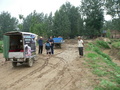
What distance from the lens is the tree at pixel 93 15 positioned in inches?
1959

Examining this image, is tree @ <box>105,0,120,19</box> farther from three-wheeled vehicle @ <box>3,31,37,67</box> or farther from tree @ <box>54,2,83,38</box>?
three-wheeled vehicle @ <box>3,31,37,67</box>

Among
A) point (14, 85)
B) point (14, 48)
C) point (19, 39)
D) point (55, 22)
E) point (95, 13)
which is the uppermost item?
point (95, 13)

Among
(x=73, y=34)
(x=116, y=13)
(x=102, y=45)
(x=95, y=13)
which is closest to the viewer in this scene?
(x=102, y=45)

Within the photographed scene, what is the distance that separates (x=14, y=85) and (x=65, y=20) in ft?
142

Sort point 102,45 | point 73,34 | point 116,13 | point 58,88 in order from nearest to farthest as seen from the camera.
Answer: point 58,88
point 102,45
point 116,13
point 73,34

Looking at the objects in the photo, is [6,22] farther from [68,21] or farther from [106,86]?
[106,86]

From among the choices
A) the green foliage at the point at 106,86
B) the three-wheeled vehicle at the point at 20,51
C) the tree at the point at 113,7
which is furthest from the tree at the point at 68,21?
the green foliage at the point at 106,86

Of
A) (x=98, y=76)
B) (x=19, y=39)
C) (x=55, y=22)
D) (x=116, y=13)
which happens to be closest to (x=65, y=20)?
(x=55, y=22)

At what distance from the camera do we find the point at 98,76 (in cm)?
729

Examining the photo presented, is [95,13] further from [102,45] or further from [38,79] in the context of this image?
[38,79]

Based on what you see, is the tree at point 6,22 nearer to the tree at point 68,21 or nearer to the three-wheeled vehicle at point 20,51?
the tree at point 68,21

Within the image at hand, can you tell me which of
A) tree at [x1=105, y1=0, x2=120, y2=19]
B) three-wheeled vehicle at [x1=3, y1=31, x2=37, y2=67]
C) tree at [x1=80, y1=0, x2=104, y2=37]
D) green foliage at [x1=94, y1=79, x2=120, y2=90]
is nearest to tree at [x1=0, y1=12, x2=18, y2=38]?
tree at [x1=80, y1=0, x2=104, y2=37]

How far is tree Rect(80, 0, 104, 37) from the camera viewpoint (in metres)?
49.8

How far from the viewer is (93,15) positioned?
165ft
